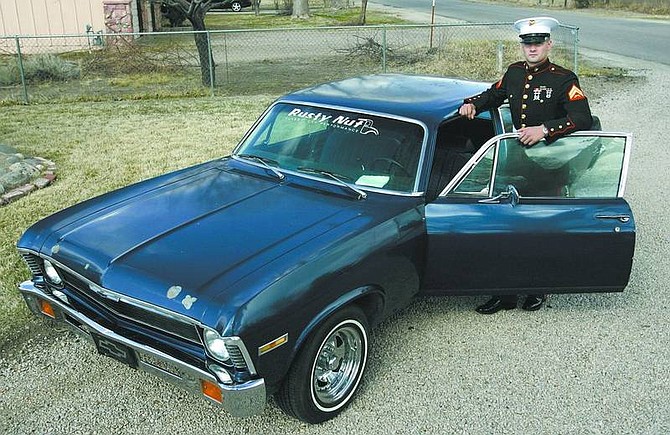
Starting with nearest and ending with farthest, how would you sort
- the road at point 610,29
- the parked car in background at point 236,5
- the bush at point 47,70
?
the bush at point 47,70 → the road at point 610,29 → the parked car in background at point 236,5

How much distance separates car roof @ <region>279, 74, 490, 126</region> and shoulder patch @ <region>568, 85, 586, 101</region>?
0.72 metres

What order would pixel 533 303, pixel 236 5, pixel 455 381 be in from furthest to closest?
pixel 236 5 < pixel 533 303 < pixel 455 381

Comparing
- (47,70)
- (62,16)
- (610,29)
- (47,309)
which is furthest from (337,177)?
(610,29)

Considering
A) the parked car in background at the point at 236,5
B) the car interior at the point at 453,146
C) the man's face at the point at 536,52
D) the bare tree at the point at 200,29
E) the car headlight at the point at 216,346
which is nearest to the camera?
the car headlight at the point at 216,346

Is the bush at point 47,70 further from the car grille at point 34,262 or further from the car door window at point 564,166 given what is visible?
the car door window at point 564,166

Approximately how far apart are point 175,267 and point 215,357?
488 mm

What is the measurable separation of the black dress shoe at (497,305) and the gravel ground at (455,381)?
55 mm

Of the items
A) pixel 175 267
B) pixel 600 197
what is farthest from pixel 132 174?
pixel 600 197

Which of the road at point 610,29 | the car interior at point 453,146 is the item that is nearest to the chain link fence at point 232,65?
the road at point 610,29

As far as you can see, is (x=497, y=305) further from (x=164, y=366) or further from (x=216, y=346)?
(x=164, y=366)

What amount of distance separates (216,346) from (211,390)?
225 mm

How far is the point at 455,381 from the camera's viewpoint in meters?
3.86

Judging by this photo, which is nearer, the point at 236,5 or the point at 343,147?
the point at 343,147

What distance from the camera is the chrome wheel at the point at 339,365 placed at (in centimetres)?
343
